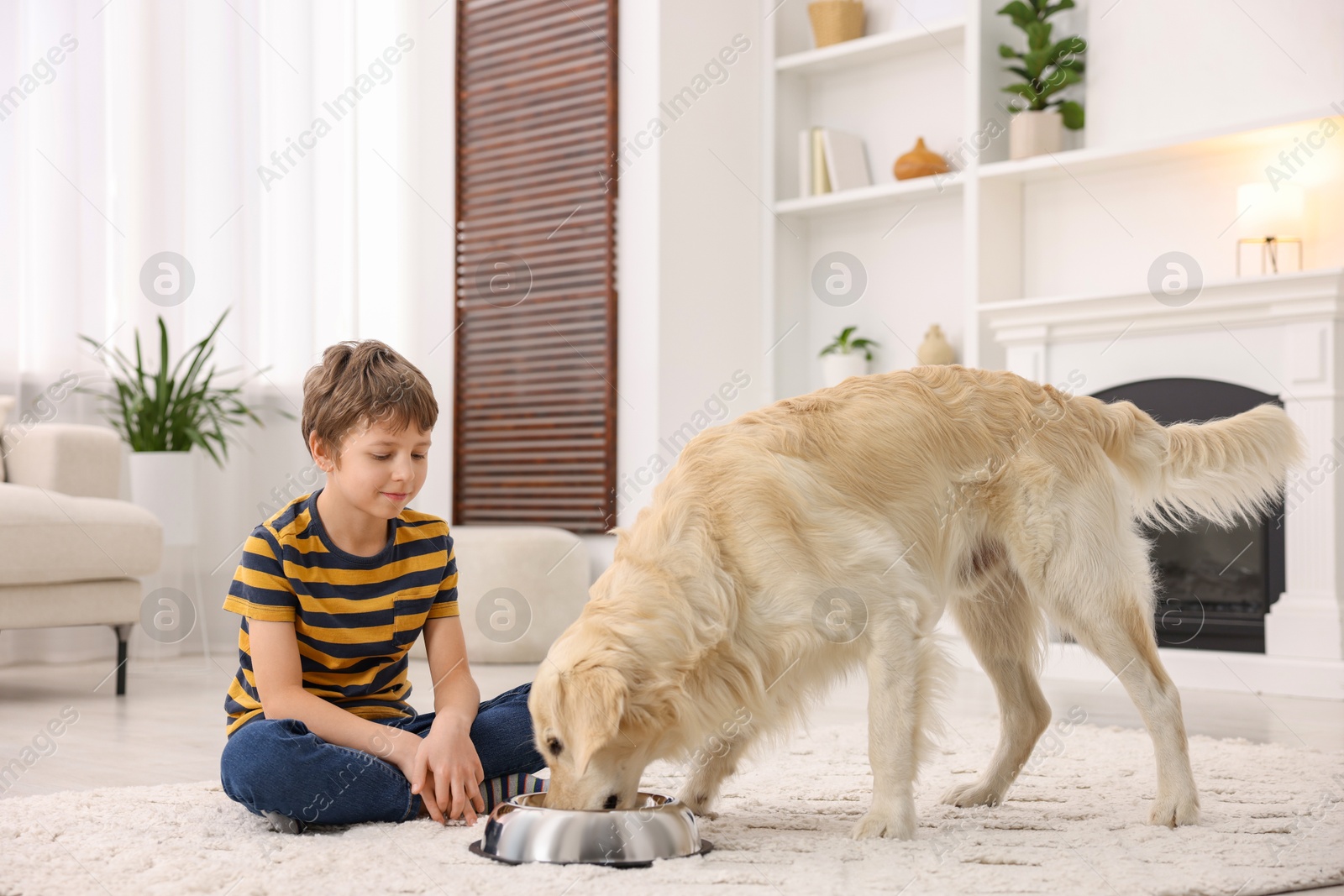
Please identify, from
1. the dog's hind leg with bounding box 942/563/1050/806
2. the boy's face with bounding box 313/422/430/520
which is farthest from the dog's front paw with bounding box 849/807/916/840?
the boy's face with bounding box 313/422/430/520

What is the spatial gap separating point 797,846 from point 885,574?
0.44m

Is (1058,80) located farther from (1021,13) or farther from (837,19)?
(837,19)

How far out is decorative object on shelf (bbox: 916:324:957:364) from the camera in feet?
17.0

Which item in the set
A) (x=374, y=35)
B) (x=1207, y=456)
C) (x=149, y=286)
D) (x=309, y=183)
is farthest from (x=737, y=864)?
(x=374, y=35)

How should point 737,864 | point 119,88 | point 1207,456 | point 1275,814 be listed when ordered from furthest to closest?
point 119,88 → point 1207,456 → point 1275,814 → point 737,864

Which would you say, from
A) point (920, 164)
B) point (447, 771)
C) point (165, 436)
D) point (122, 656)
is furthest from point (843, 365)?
point (447, 771)

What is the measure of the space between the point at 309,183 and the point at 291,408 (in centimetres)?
103

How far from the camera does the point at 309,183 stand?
18.7ft

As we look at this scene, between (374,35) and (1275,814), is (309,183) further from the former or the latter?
(1275,814)

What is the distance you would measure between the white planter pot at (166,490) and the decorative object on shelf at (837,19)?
3.25 meters

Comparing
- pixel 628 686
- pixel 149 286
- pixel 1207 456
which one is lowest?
pixel 628 686

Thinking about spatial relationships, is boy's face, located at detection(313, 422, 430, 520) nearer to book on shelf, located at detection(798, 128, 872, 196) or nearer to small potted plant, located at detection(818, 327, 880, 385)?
small potted plant, located at detection(818, 327, 880, 385)

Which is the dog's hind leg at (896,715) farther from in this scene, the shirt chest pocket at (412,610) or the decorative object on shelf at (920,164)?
the decorative object on shelf at (920,164)

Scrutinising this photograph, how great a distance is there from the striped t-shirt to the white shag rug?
0.73 feet
